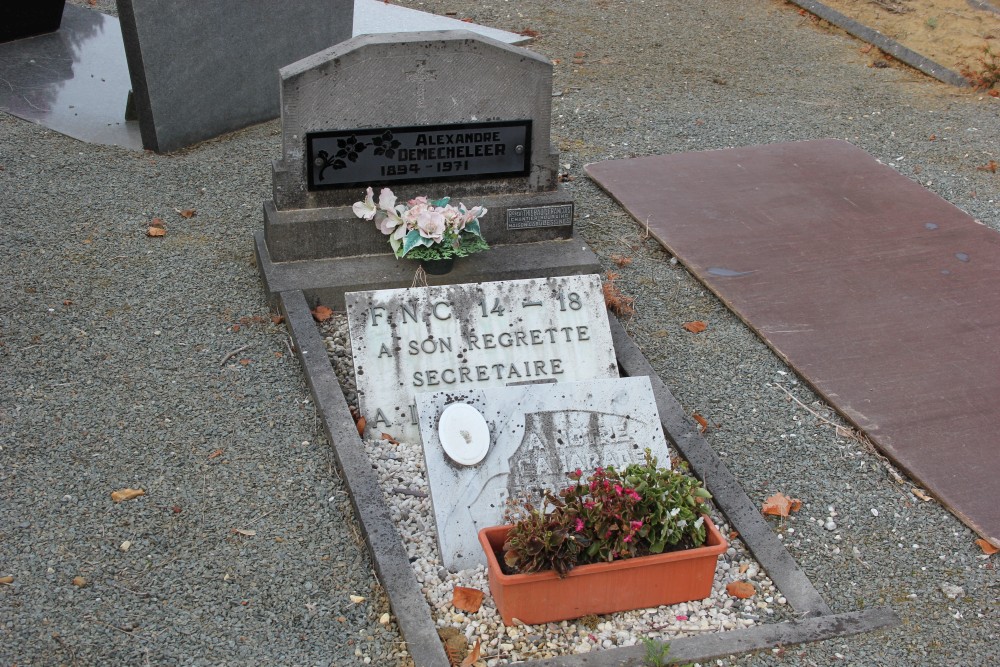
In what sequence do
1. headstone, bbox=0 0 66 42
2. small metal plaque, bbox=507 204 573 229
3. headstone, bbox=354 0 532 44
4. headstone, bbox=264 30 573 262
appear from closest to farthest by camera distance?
headstone, bbox=264 30 573 262 → small metal plaque, bbox=507 204 573 229 → headstone, bbox=0 0 66 42 → headstone, bbox=354 0 532 44

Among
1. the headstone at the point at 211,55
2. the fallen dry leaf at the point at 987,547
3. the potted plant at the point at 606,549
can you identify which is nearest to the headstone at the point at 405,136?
the headstone at the point at 211,55

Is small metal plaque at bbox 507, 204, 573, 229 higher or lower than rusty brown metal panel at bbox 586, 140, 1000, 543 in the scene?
higher

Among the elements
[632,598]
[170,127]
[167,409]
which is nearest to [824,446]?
[632,598]

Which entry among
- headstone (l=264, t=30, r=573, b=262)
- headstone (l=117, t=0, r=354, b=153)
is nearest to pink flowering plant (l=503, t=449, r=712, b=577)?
headstone (l=264, t=30, r=573, b=262)

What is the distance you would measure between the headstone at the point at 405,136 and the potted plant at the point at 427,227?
0.12 metres

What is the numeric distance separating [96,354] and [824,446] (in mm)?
3310

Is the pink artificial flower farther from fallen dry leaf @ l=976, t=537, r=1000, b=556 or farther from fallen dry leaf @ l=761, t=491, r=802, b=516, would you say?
fallen dry leaf @ l=976, t=537, r=1000, b=556

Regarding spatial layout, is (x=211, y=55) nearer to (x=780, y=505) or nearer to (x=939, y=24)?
(x=780, y=505)

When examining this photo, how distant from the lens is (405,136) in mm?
5148

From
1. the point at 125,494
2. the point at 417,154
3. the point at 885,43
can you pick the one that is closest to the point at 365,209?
the point at 417,154

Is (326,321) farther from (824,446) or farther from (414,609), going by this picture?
(824,446)

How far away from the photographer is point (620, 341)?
4.89 meters

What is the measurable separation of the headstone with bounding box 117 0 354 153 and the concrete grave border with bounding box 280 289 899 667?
2777 mm

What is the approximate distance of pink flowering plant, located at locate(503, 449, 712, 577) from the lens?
3.28 metres
